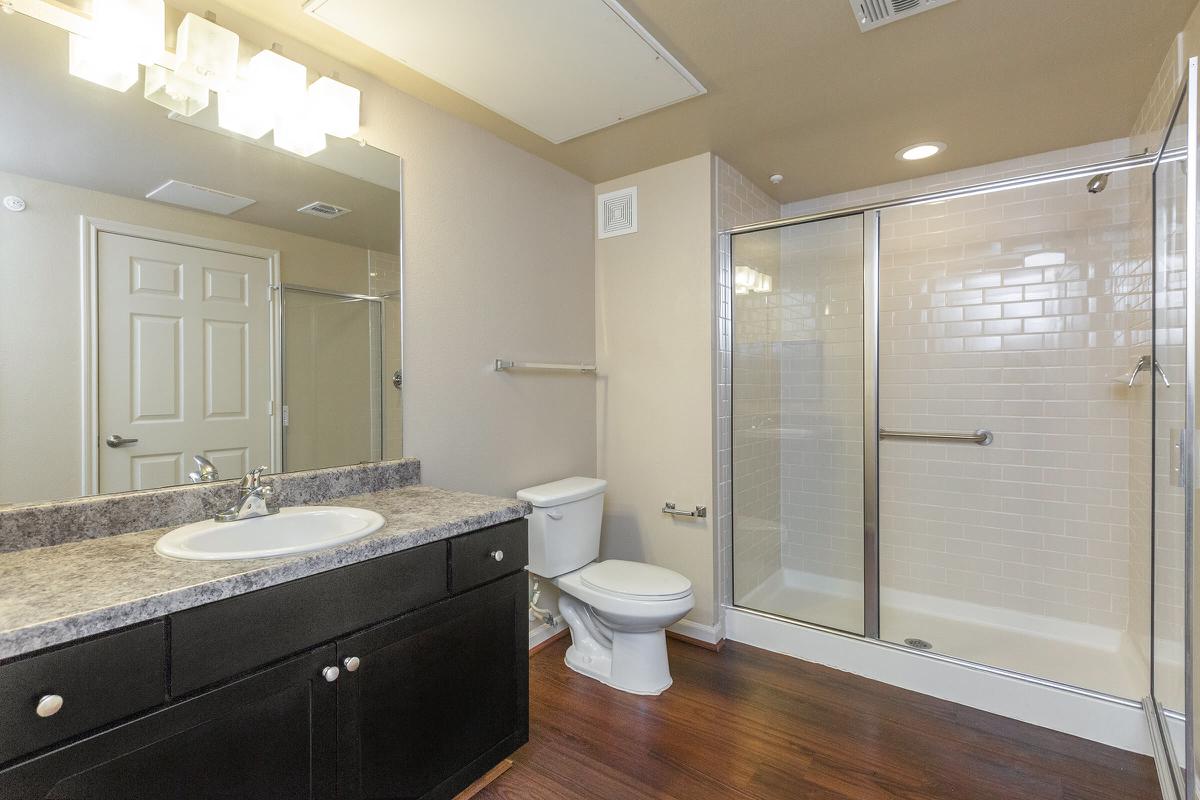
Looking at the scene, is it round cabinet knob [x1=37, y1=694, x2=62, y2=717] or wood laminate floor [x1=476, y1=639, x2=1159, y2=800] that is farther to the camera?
wood laminate floor [x1=476, y1=639, x2=1159, y2=800]

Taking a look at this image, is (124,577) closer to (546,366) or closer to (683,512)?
(546,366)

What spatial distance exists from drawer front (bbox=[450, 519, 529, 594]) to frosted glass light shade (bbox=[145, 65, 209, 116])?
1.37 meters

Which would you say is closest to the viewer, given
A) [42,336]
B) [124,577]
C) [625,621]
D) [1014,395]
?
[124,577]

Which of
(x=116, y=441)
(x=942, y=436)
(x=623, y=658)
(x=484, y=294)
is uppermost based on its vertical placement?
(x=484, y=294)

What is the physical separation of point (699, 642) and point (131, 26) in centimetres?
289

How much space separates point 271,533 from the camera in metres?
1.52

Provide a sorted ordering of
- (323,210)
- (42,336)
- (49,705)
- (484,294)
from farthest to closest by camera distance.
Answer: (484,294)
(323,210)
(42,336)
(49,705)

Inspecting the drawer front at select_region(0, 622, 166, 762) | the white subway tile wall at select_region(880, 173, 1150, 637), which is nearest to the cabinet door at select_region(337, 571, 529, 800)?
the drawer front at select_region(0, 622, 166, 762)

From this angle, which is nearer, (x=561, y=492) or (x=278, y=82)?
(x=278, y=82)

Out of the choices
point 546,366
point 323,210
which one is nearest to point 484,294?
point 546,366

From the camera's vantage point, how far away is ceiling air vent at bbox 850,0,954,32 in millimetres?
1534

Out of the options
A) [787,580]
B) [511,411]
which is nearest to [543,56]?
[511,411]

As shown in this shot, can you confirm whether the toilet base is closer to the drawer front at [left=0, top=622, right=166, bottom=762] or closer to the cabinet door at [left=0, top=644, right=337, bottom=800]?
the cabinet door at [left=0, top=644, right=337, bottom=800]

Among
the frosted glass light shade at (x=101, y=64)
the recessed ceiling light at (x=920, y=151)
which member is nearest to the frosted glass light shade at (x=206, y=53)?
the frosted glass light shade at (x=101, y=64)
